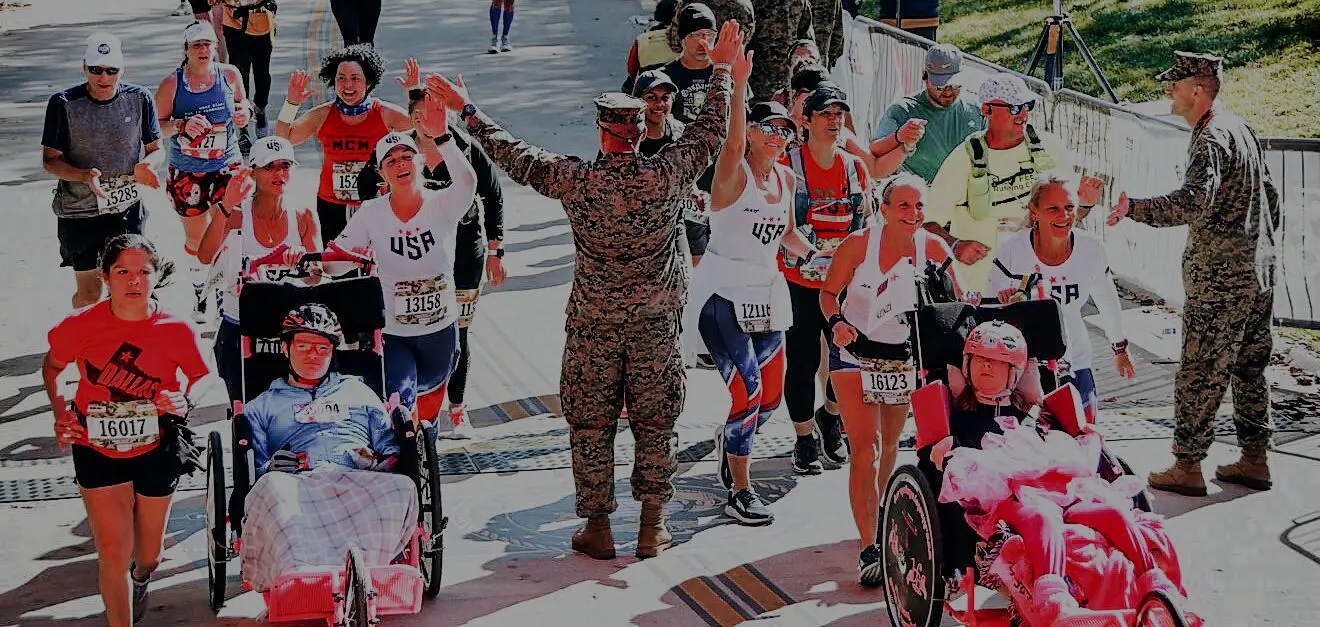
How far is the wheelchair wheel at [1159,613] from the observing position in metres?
5.62

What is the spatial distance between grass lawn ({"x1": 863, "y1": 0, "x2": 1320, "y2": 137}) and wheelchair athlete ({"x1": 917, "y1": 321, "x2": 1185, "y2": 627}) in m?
9.43

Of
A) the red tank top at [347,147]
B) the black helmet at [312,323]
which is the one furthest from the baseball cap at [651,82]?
the black helmet at [312,323]

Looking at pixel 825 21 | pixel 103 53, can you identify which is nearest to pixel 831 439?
pixel 103 53

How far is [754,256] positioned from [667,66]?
303 centimetres

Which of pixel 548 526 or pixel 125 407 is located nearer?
pixel 125 407

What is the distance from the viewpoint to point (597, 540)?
8.12m

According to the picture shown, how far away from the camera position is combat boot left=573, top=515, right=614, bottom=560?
8.12m

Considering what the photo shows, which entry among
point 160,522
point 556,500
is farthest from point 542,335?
point 160,522

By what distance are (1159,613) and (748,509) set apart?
309 cm

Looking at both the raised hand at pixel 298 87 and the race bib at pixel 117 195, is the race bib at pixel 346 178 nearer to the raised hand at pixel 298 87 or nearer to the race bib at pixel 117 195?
the raised hand at pixel 298 87

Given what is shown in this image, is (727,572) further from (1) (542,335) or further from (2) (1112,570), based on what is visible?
(1) (542,335)

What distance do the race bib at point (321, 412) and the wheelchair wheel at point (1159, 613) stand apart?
3.50 m

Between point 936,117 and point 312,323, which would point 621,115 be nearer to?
point 312,323

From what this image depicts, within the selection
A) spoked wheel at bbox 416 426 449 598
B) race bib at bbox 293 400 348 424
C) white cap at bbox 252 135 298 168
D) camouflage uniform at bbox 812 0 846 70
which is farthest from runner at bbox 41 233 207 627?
camouflage uniform at bbox 812 0 846 70
